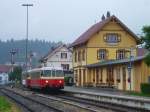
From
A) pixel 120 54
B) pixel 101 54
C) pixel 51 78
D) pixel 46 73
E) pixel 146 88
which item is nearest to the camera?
pixel 146 88

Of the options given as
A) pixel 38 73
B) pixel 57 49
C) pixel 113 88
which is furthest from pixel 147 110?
pixel 57 49

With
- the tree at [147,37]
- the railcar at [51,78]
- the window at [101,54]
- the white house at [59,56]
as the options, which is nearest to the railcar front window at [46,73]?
the railcar at [51,78]

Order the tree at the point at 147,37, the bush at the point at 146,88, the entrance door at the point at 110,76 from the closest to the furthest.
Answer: the tree at the point at 147,37 < the bush at the point at 146,88 < the entrance door at the point at 110,76

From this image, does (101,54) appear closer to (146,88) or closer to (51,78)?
(51,78)

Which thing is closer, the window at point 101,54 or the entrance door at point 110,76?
the entrance door at point 110,76

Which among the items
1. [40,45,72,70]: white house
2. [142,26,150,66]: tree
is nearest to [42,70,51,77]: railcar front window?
[142,26,150,66]: tree

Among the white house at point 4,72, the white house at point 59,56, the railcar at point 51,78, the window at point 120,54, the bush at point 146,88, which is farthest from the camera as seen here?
the white house at point 4,72

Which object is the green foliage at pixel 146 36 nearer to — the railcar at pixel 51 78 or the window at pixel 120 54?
the railcar at pixel 51 78

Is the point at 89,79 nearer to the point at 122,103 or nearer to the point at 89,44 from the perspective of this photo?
the point at 89,44

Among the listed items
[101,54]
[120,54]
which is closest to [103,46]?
[101,54]

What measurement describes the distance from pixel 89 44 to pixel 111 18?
507cm

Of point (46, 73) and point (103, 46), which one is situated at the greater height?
point (103, 46)

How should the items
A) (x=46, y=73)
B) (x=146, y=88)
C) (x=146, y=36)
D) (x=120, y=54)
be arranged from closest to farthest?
(x=146, y=36), (x=146, y=88), (x=46, y=73), (x=120, y=54)

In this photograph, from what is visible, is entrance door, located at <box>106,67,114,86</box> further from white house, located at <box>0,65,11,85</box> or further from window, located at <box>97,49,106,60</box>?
white house, located at <box>0,65,11,85</box>
